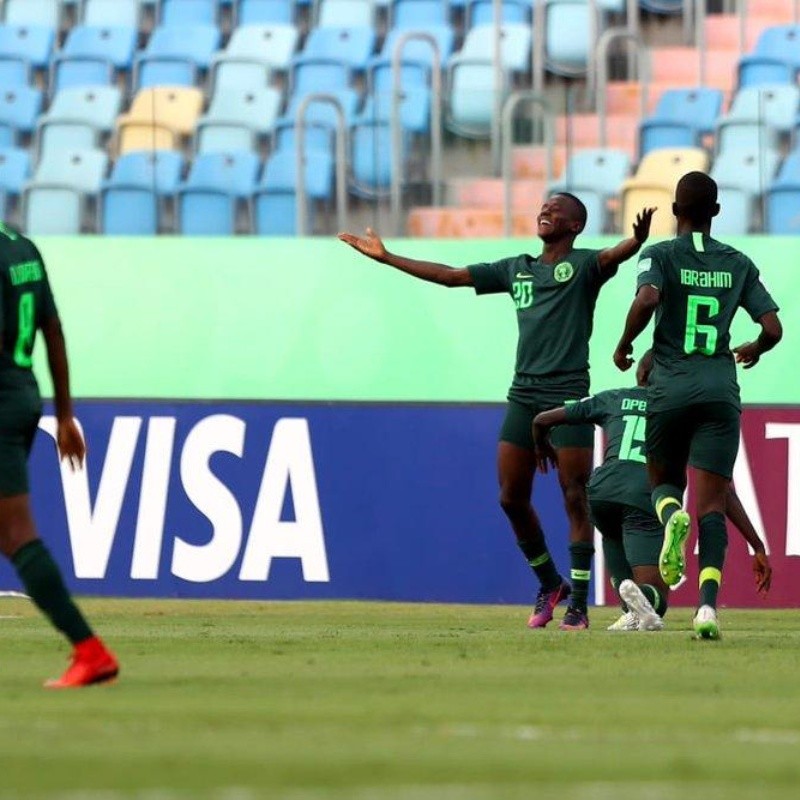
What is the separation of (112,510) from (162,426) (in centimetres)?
61

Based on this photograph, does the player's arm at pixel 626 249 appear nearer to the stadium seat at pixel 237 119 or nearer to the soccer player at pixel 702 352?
the soccer player at pixel 702 352

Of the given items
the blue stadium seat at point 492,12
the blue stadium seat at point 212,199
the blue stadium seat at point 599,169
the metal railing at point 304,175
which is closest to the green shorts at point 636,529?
the metal railing at point 304,175

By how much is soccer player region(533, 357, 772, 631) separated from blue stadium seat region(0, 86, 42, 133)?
10.4m

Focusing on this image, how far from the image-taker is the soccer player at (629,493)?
1065 cm

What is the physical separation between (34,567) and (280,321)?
25.7 ft

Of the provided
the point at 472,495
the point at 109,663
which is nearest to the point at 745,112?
the point at 472,495

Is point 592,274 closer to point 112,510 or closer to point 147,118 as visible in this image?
point 112,510

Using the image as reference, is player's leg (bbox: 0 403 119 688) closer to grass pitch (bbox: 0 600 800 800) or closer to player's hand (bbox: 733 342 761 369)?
grass pitch (bbox: 0 600 800 800)

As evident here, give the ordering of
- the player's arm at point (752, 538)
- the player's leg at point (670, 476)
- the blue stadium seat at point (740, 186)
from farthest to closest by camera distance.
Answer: the blue stadium seat at point (740, 186)
the player's arm at point (752, 538)
the player's leg at point (670, 476)

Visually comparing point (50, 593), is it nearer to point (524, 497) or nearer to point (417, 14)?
point (524, 497)

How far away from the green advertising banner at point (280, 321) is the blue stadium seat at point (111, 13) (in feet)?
24.2

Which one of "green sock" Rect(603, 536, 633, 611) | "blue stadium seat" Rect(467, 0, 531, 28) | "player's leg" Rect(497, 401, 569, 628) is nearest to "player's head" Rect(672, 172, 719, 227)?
"player's leg" Rect(497, 401, 569, 628)

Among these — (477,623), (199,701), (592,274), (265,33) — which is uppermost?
(265,33)

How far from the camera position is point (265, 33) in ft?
69.4
